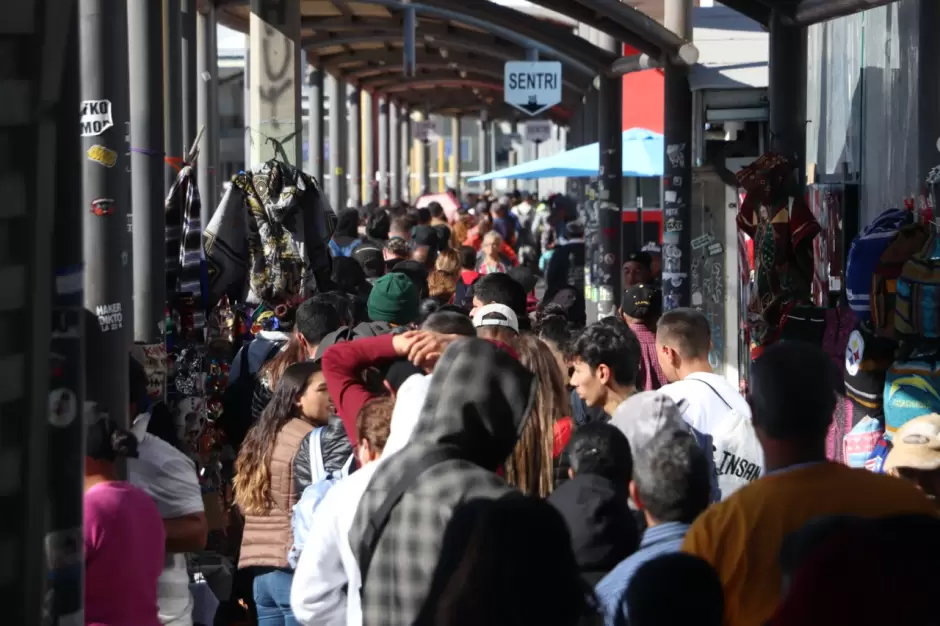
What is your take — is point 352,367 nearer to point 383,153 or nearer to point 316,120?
point 316,120

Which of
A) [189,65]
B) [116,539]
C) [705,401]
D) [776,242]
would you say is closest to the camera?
[116,539]

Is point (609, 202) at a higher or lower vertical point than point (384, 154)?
lower

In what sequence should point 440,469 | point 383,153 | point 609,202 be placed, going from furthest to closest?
point 383,153 < point 609,202 < point 440,469

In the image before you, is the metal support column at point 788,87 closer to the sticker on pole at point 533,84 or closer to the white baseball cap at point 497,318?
the white baseball cap at point 497,318

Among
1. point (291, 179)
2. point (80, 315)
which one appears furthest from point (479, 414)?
point (291, 179)

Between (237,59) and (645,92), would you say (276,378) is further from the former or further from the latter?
(237,59)

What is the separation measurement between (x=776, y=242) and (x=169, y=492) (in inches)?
180

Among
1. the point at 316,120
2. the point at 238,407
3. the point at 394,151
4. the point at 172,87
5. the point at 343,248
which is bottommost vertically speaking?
the point at 238,407

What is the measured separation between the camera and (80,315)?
328 cm

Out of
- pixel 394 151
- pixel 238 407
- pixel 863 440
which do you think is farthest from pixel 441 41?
pixel 394 151

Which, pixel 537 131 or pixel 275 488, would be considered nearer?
pixel 275 488

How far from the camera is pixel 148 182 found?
7668 millimetres

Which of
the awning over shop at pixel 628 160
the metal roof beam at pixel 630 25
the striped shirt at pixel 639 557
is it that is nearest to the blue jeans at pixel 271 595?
the striped shirt at pixel 639 557

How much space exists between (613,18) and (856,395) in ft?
17.7
